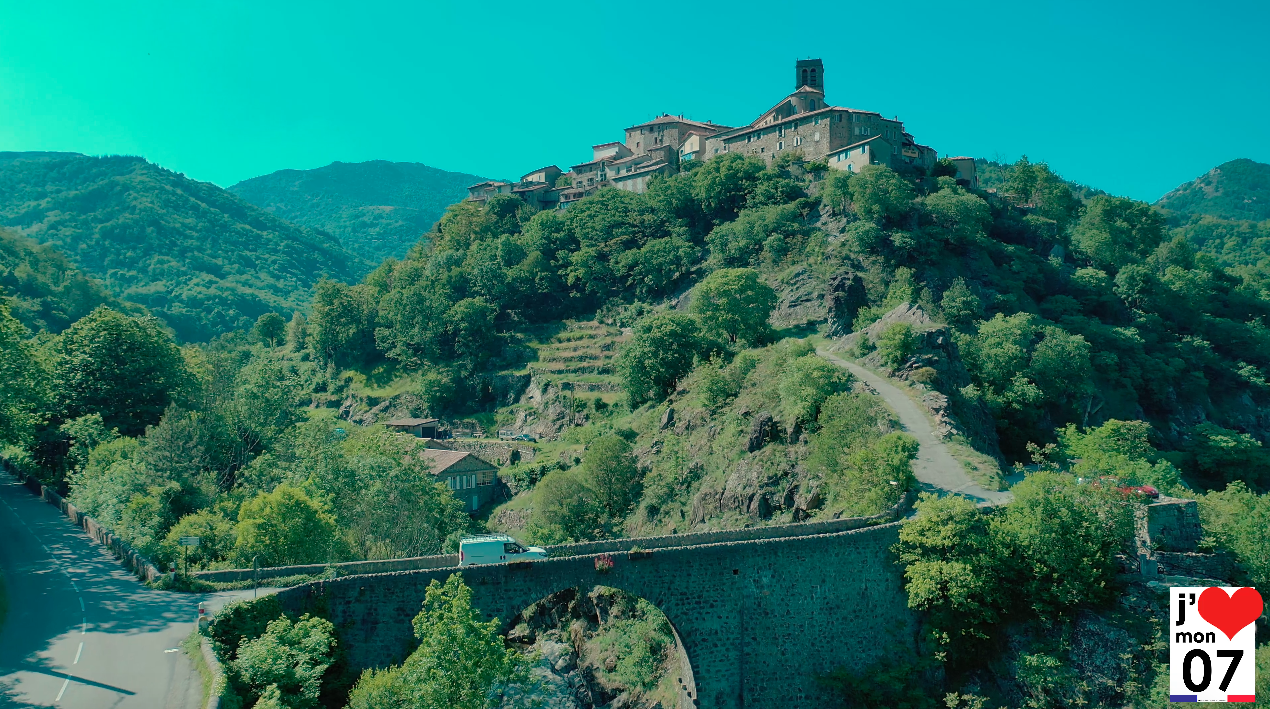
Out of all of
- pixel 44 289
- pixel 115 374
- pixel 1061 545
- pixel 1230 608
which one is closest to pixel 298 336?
pixel 44 289

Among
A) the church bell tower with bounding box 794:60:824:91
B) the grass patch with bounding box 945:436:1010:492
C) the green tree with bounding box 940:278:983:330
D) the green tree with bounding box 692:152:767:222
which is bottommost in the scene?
the grass patch with bounding box 945:436:1010:492

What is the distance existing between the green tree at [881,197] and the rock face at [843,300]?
26.5ft

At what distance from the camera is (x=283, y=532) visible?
93.9 ft

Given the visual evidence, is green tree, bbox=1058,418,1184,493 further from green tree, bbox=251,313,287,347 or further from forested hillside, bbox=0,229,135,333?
forested hillside, bbox=0,229,135,333

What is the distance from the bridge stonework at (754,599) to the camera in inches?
864

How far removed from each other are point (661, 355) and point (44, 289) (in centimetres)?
9653

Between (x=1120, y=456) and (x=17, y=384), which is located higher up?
(x=17, y=384)

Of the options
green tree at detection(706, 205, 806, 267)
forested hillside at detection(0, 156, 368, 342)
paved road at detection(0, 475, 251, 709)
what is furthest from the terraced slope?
forested hillside at detection(0, 156, 368, 342)

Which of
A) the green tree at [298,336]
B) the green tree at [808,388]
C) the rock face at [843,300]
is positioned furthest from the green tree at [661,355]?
the green tree at [298,336]

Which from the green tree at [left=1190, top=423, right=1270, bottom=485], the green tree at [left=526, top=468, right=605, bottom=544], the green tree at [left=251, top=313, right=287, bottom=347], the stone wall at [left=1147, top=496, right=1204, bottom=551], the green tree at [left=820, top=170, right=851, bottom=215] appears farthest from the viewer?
the green tree at [left=251, top=313, right=287, bottom=347]

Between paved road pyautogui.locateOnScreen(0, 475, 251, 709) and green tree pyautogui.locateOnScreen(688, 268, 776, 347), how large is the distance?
4266cm

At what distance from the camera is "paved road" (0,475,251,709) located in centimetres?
1712

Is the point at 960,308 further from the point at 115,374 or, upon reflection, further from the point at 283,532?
the point at 115,374

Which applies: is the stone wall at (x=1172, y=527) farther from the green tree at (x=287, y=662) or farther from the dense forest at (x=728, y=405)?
the green tree at (x=287, y=662)
